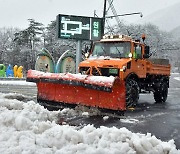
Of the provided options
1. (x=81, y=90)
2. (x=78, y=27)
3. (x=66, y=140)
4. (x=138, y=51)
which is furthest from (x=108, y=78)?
(x=78, y=27)

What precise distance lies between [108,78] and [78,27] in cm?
1428

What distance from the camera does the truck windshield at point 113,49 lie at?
11387 mm

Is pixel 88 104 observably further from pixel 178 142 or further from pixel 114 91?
pixel 178 142

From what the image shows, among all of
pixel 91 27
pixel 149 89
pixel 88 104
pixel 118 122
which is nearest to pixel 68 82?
pixel 88 104

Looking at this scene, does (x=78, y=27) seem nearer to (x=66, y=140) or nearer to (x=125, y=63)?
(x=125, y=63)

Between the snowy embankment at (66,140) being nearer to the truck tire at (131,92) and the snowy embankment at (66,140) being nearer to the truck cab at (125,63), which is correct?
the truck tire at (131,92)

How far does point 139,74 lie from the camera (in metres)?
11.7

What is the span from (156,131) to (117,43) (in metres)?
4.76

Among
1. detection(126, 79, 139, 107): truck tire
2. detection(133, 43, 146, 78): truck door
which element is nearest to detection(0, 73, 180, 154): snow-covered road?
detection(126, 79, 139, 107): truck tire

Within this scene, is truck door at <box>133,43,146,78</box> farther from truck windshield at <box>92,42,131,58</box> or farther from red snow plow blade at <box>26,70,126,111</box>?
red snow plow blade at <box>26,70,126,111</box>

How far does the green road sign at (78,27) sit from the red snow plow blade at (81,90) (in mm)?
11978

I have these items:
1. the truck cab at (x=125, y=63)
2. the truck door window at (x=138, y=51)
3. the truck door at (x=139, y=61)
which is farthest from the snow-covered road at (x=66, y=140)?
the truck door window at (x=138, y=51)

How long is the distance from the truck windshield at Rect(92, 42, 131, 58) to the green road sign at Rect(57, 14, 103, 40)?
1066 centimetres

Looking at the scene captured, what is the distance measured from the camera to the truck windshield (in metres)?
11.4
